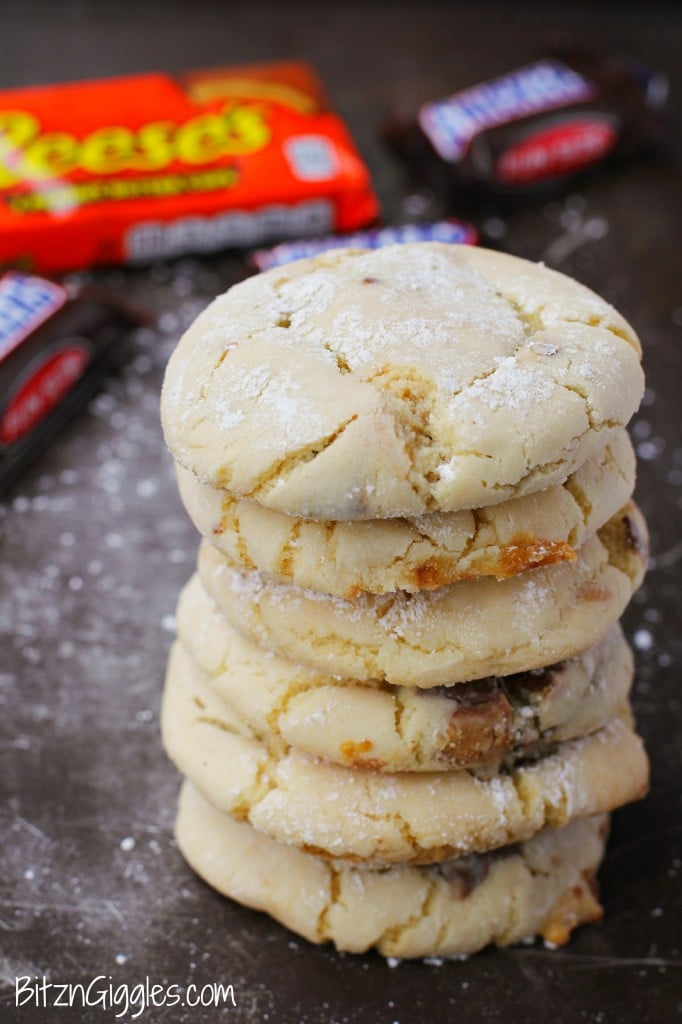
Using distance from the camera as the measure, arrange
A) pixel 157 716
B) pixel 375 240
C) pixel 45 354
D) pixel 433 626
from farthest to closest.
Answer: pixel 375 240 < pixel 45 354 < pixel 157 716 < pixel 433 626

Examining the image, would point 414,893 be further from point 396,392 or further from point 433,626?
point 396,392

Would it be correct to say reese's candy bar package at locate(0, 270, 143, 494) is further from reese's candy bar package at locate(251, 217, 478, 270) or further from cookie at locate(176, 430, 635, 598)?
cookie at locate(176, 430, 635, 598)

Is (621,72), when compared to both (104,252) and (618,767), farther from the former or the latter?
(618,767)

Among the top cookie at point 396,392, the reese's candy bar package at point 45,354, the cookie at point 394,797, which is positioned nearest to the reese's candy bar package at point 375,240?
the reese's candy bar package at point 45,354

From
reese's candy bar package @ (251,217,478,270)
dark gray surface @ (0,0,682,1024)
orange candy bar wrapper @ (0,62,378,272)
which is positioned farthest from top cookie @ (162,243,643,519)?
orange candy bar wrapper @ (0,62,378,272)

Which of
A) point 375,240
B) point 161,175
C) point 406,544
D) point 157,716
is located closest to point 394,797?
point 406,544

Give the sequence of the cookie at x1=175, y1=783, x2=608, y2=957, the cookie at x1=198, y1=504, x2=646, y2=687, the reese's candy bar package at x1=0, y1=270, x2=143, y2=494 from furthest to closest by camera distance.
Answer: the reese's candy bar package at x1=0, y1=270, x2=143, y2=494 < the cookie at x1=175, y1=783, x2=608, y2=957 < the cookie at x1=198, y1=504, x2=646, y2=687

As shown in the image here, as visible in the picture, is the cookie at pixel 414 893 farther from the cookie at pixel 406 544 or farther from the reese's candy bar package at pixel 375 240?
the reese's candy bar package at pixel 375 240
